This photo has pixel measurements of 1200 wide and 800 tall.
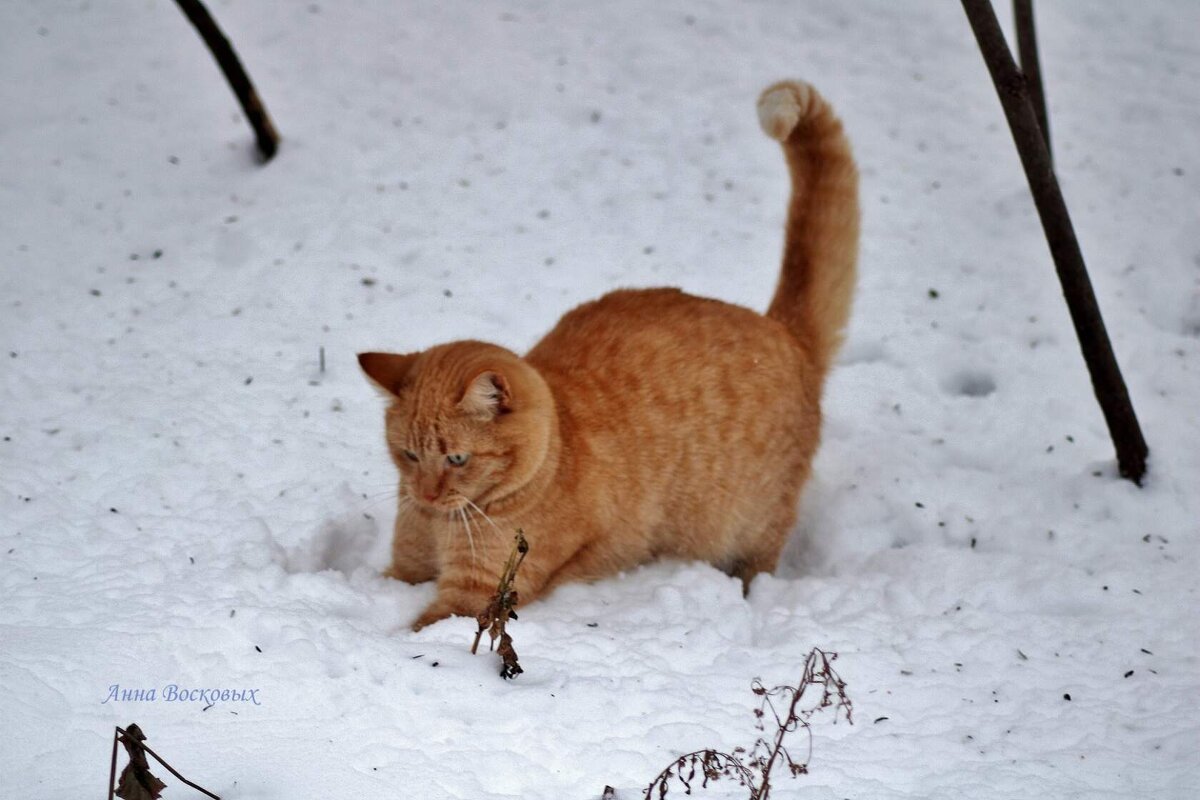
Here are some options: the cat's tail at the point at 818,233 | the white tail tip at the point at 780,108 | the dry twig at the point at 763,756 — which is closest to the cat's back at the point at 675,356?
the cat's tail at the point at 818,233

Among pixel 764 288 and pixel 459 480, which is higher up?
pixel 764 288

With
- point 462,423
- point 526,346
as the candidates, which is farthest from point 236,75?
point 462,423

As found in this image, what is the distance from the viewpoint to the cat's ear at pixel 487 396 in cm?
335

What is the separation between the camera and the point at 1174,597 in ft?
12.1

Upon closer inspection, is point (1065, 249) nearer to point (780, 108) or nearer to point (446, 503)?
point (780, 108)

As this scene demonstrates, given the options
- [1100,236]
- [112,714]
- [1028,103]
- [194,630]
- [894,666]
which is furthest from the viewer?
[1100,236]

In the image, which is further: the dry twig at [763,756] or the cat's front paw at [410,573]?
the cat's front paw at [410,573]

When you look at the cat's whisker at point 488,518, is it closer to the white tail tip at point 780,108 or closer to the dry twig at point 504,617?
the dry twig at point 504,617

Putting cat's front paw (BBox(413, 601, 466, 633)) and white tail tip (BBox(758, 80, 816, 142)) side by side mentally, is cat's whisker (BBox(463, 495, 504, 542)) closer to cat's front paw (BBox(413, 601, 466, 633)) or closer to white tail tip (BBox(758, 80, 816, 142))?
cat's front paw (BBox(413, 601, 466, 633))

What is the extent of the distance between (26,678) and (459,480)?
1.32 metres

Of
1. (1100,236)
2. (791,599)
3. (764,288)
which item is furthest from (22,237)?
(1100,236)

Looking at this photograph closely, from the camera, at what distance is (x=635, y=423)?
13.0 feet

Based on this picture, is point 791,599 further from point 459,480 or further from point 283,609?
point 283,609

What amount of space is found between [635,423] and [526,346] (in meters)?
1.21
